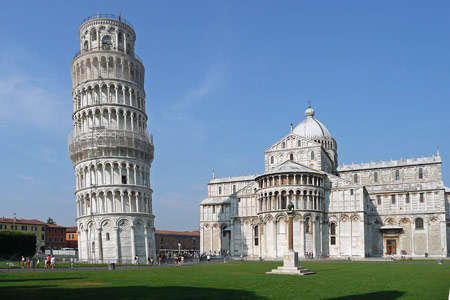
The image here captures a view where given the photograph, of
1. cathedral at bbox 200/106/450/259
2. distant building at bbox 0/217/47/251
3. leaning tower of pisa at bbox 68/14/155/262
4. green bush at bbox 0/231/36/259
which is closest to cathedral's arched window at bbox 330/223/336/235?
cathedral at bbox 200/106/450/259

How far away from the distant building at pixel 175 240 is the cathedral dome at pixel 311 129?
5042 centimetres

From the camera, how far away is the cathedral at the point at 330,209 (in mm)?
72125

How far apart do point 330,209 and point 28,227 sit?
254 ft

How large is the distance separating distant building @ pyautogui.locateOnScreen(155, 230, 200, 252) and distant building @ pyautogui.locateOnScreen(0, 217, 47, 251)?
1138 inches

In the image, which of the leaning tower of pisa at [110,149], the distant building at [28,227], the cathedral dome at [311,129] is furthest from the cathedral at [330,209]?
the distant building at [28,227]

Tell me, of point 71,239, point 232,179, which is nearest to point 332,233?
point 232,179

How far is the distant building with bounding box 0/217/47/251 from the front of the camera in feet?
361

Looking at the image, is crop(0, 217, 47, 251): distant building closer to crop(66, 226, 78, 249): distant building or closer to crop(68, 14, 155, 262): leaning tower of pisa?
crop(66, 226, 78, 249): distant building

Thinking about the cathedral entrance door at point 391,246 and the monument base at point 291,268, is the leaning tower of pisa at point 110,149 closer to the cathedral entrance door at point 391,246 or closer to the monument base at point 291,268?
the monument base at point 291,268

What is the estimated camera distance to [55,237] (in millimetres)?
122250

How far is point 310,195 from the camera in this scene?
7262cm

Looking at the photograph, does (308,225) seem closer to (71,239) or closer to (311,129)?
(311,129)

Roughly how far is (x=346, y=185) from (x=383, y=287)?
50106mm

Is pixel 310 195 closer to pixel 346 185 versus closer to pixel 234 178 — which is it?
pixel 346 185
